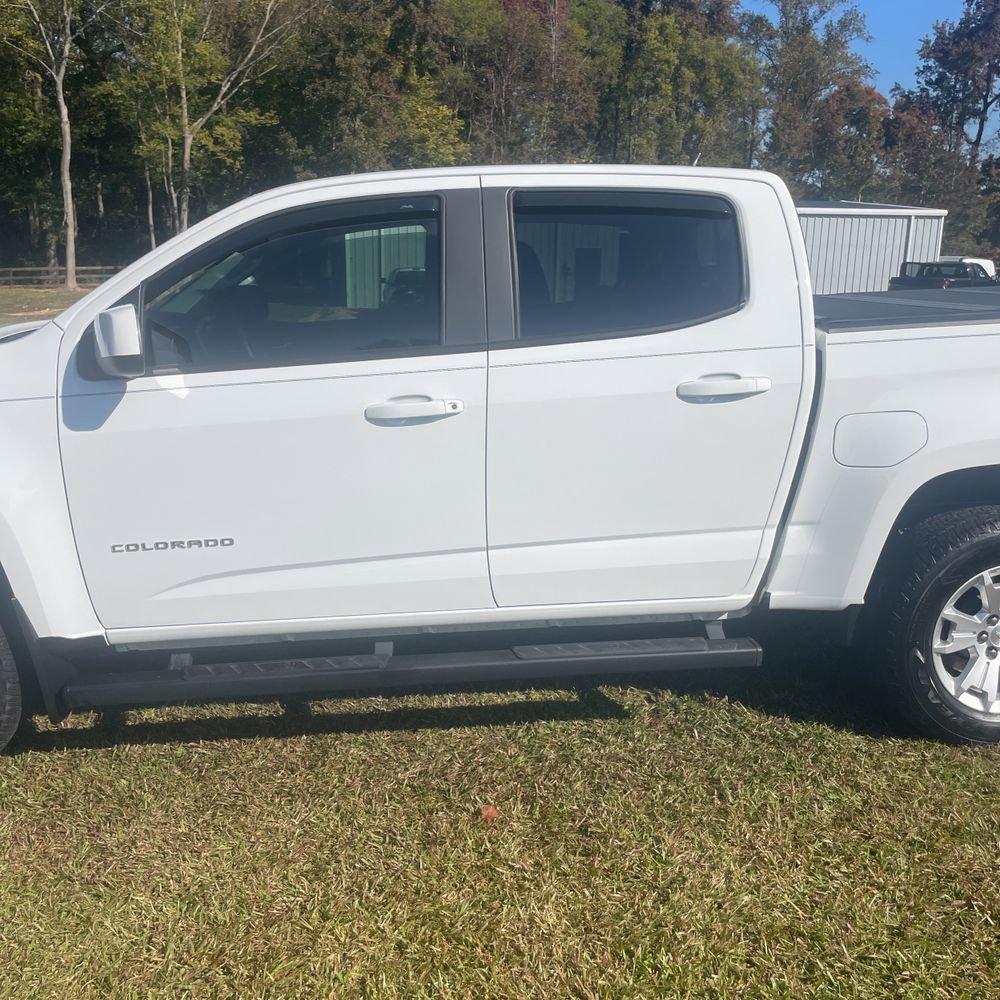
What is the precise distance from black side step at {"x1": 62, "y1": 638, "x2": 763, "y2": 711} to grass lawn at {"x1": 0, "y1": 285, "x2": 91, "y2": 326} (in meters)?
21.3

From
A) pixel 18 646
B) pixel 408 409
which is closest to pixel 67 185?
pixel 18 646

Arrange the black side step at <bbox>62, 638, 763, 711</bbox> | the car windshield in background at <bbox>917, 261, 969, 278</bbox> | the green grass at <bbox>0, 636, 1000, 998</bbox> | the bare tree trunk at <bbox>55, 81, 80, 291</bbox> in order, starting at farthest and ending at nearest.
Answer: the bare tree trunk at <bbox>55, 81, 80, 291</bbox> < the car windshield in background at <bbox>917, 261, 969, 278</bbox> < the black side step at <bbox>62, 638, 763, 711</bbox> < the green grass at <bbox>0, 636, 1000, 998</bbox>

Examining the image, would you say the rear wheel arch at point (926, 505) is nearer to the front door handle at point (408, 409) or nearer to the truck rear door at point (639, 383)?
the truck rear door at point (639, 383)

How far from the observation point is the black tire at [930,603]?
376cm

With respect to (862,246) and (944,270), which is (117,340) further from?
(862,246)

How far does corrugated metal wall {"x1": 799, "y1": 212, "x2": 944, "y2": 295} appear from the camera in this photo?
99.0 ft

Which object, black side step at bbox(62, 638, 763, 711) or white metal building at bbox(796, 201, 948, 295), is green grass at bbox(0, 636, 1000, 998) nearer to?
black side step at bbox(62, 638, 763, 711)

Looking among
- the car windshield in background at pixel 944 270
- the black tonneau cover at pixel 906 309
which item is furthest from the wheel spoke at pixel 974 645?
the car windshield in background at pixel 944 270

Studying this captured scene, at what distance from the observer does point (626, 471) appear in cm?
363

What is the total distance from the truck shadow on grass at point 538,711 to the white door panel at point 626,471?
80cm

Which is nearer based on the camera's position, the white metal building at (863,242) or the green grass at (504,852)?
the green grass at (504,852)

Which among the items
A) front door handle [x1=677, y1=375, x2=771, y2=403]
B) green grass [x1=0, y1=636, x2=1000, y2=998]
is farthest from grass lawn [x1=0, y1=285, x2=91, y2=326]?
front door handle [x1=677, y1=375, x2=771, y2=403]

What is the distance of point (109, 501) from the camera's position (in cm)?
347

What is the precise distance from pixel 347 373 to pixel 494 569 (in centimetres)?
84
